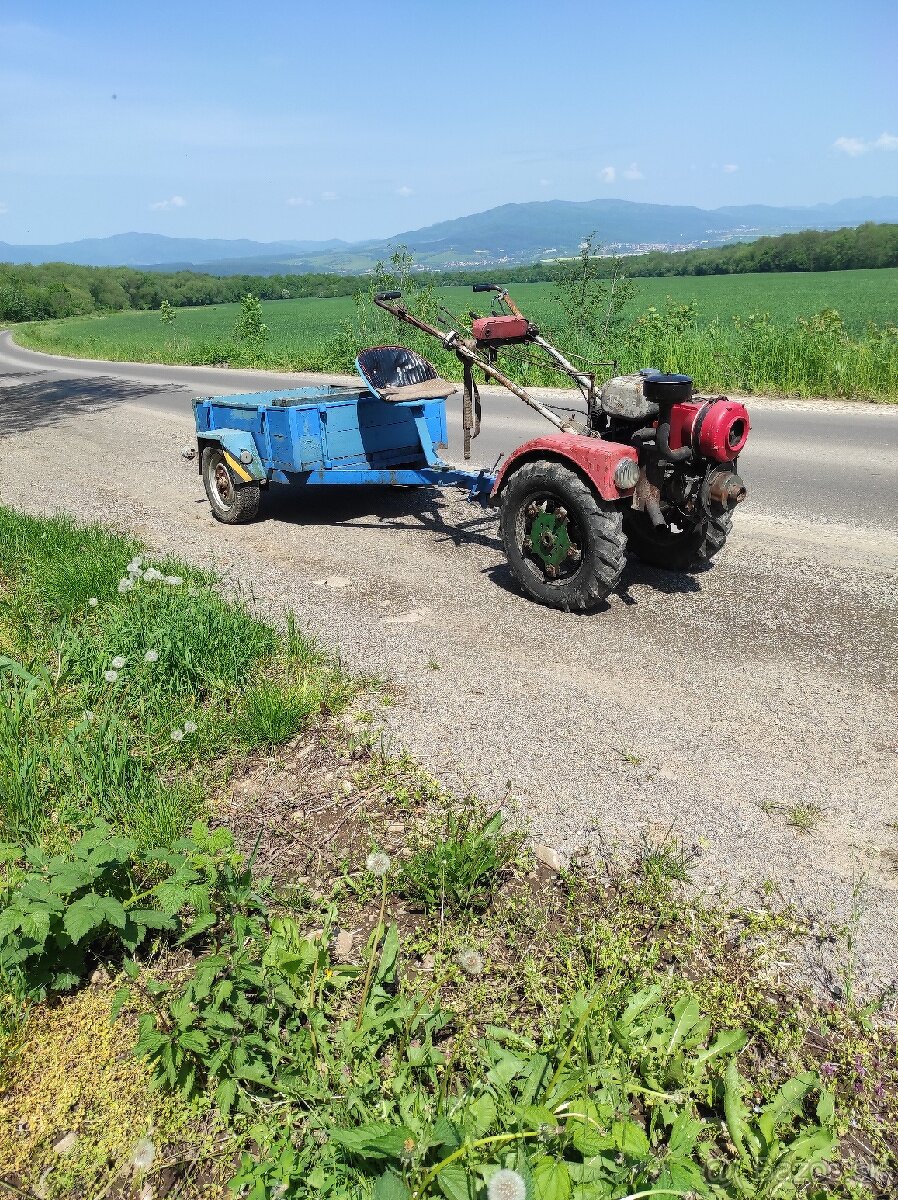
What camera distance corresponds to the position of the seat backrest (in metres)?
6.92

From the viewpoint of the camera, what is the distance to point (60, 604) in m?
5.49

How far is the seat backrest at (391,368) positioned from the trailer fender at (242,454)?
129cm

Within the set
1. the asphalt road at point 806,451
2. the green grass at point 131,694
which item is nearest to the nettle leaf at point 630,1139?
the green grass at point 131,694

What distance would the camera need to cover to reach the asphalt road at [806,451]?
24.9 ft

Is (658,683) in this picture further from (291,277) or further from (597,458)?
(291,277)

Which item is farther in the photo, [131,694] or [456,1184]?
[131,694]

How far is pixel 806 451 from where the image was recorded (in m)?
9.61

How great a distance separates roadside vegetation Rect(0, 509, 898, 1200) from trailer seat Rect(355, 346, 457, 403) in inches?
158

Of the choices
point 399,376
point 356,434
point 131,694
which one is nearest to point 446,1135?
point 131,694

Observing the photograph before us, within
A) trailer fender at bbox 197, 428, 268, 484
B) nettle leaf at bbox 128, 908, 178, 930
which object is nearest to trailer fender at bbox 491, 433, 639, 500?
trailer fender at bbox 197, 428, 268, 484

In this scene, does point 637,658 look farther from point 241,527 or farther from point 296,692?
point 241,527

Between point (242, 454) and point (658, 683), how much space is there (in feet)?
14.8

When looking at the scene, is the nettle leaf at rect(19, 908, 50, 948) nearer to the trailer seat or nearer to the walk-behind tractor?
→ the walk-behind tractor

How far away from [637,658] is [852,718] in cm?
118
